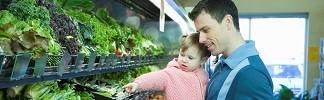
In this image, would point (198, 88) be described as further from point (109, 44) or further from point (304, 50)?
point (304, 50)

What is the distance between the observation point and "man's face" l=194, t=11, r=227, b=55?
5.92 feet

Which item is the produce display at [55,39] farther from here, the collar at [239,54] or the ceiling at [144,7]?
the ceiling at [144,7]

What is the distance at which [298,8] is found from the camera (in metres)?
8.83

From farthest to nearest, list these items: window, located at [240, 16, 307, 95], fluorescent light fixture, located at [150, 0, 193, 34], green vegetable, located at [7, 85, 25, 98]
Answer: window, located at [240, 16, 307, 95], fluorescent light fixture, located at [150, 0, 193, 34], green vegetable, located at [7, 85, 25, 98]

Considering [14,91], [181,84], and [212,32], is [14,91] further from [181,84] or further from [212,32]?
[181,84]

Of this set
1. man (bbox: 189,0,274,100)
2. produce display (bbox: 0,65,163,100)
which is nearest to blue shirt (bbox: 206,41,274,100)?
man (bbox: 189,0,274,100)

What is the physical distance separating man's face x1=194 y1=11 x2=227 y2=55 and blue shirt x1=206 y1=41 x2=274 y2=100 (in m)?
0.06

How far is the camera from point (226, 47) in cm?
185

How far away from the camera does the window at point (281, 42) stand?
9.23m

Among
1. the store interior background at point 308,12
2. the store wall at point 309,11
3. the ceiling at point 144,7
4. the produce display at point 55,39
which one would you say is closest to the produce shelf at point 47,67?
the produce display at point 55,39

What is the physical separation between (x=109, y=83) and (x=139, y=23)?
1534mm

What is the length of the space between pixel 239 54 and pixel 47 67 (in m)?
0.86

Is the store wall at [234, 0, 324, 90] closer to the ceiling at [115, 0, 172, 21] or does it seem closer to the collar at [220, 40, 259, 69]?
the ceiling at [115, 0, 172, 21]

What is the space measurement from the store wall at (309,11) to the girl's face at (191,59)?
22.8ft
